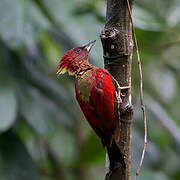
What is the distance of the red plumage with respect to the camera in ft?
6.31

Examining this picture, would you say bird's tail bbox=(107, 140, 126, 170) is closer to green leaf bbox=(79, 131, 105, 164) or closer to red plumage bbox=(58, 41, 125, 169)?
red plumage bbox=(58, 41, 125, 169)

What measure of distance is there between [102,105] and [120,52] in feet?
1.42

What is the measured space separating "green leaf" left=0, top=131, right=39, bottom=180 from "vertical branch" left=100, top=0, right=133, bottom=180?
127 cm

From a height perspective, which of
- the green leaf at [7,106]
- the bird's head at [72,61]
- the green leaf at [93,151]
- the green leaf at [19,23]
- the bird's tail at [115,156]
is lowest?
the green leaf at [93,151]

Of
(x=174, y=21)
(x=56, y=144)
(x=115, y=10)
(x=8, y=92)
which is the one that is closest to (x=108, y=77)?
(x=115, y=10)

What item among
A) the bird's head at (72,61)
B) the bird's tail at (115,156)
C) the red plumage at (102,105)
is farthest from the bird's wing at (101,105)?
the bird's head at (72,61)

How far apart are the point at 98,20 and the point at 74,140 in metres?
1.29

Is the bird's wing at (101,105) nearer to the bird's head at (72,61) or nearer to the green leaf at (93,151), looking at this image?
the bird's head at (72,61)

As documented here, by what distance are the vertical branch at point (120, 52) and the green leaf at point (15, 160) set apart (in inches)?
49.9

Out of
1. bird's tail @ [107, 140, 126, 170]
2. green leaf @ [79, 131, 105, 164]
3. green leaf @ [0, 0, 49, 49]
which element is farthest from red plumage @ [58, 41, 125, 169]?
green leaf @ [79, 131, 105, 164]

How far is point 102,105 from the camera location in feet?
7.00

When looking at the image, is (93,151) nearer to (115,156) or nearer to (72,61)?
(72,61)

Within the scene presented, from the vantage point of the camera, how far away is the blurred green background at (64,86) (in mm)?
2867

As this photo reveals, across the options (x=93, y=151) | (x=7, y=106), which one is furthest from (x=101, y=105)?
(x=93, y=151)
